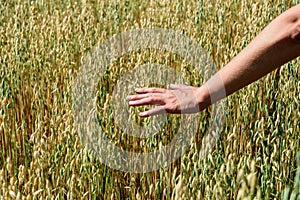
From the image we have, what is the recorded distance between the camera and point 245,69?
1072 millimetres

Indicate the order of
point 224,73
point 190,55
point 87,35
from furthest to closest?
point 87,35 → point 190,55 → point 224,73

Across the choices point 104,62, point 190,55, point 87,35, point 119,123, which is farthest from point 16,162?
point 87,35

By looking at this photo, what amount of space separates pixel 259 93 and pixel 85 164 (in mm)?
845

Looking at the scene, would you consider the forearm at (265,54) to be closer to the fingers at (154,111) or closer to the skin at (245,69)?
the skin at (245,69)

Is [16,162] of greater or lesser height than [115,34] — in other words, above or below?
below

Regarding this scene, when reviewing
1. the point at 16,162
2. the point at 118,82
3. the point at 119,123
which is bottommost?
the point at 16,162

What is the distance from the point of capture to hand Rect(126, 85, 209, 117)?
3.74 ft

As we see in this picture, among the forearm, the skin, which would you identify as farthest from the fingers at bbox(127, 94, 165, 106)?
the forearm

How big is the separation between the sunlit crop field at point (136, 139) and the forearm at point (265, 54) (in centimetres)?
12

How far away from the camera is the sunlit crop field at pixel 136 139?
3.38 feet

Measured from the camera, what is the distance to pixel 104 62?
194cm

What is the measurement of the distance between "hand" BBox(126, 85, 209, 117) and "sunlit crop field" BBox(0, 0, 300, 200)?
0.09m

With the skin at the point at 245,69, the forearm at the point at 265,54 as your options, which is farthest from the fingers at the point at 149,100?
the forearm at the point at 265,54

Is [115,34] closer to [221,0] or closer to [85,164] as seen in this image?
[221,0]
